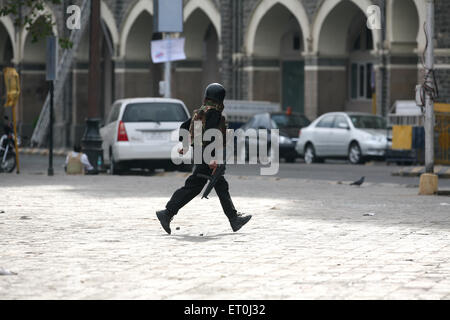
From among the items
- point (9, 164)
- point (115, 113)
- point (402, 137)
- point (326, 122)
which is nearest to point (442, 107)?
point (402, 137)

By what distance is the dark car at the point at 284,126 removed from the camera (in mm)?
33281

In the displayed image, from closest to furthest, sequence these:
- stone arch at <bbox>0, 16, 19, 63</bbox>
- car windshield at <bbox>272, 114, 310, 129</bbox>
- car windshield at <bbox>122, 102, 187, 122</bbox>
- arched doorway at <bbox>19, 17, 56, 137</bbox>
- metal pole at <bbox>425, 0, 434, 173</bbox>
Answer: metal pole at <bbox>425, 0, 434, 173</bbox>, car windshield at <bbox>122, 102, 187, 122</bbox>, car windshield at <bbox>272, 114, 310, 129</bbox>, arched doorway at <bbox>19, 17, 56, 137</bbox>, stone arch at <bbox>0, 16, 19, 63</bbox>

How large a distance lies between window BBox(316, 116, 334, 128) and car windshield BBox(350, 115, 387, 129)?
67 cm

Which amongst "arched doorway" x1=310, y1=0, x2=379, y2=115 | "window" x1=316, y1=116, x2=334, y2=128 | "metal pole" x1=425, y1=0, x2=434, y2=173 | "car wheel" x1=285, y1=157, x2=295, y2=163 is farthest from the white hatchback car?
"arched doorway" x1=310, y1=0, x2=379, y2=115

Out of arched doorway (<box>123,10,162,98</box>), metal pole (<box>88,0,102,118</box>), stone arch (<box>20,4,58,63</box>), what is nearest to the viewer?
metal pole (<box>88,0,102,118</box>)

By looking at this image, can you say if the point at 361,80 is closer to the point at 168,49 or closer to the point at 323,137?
the point at 323,137

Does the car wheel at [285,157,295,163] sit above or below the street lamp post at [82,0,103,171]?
below

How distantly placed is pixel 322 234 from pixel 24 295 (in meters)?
4.65

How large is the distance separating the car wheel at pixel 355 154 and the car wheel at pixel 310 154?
4.13ft

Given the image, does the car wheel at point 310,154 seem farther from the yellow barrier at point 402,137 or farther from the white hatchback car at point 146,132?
the white hatchback car at point 146,132

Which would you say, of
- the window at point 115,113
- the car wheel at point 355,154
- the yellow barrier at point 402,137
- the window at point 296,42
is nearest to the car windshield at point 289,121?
the car wheel at point 355,154

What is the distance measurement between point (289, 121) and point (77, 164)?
994cm

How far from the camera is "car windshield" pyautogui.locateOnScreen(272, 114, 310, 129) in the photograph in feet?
112

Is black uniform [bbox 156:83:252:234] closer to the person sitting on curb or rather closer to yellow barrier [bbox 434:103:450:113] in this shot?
the person sitting on curb
